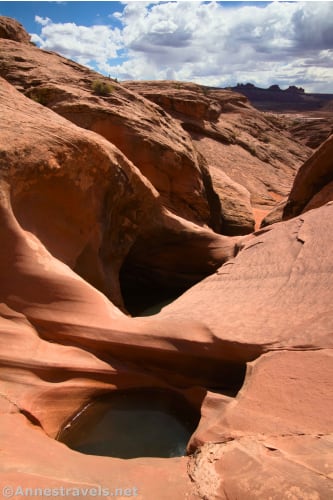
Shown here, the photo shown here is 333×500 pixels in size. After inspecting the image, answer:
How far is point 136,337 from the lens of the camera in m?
3.86

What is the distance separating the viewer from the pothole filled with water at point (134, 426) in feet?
10.8

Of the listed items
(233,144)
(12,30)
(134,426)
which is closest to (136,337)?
(134,426)

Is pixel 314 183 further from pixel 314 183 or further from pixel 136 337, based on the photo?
pixel 136 337

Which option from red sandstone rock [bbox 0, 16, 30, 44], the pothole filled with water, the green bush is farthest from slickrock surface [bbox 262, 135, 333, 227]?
red sandstone rock [bbox 0, 16, 30, 44]

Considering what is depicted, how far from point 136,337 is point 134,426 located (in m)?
0.74

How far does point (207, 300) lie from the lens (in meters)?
4.34

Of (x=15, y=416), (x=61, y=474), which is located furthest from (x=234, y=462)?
(x=15, y=416)

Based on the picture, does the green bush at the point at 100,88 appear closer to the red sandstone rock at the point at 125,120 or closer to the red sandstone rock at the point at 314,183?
the red sandstone rock at the point at 125,120

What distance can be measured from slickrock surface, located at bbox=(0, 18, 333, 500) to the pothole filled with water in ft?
0.31

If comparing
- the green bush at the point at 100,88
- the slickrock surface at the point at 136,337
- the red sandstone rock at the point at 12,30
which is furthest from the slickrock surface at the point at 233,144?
the slickrock surface at the point at 136,337

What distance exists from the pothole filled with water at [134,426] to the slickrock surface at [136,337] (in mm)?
93

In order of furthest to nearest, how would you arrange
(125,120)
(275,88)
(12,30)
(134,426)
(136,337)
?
1. (275,88)
2. (12,30)
3. (125,120)
4. (136,337)
5. (134,426)

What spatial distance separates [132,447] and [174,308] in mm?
1506

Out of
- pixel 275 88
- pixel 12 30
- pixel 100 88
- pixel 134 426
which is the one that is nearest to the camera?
pixel 134 426
